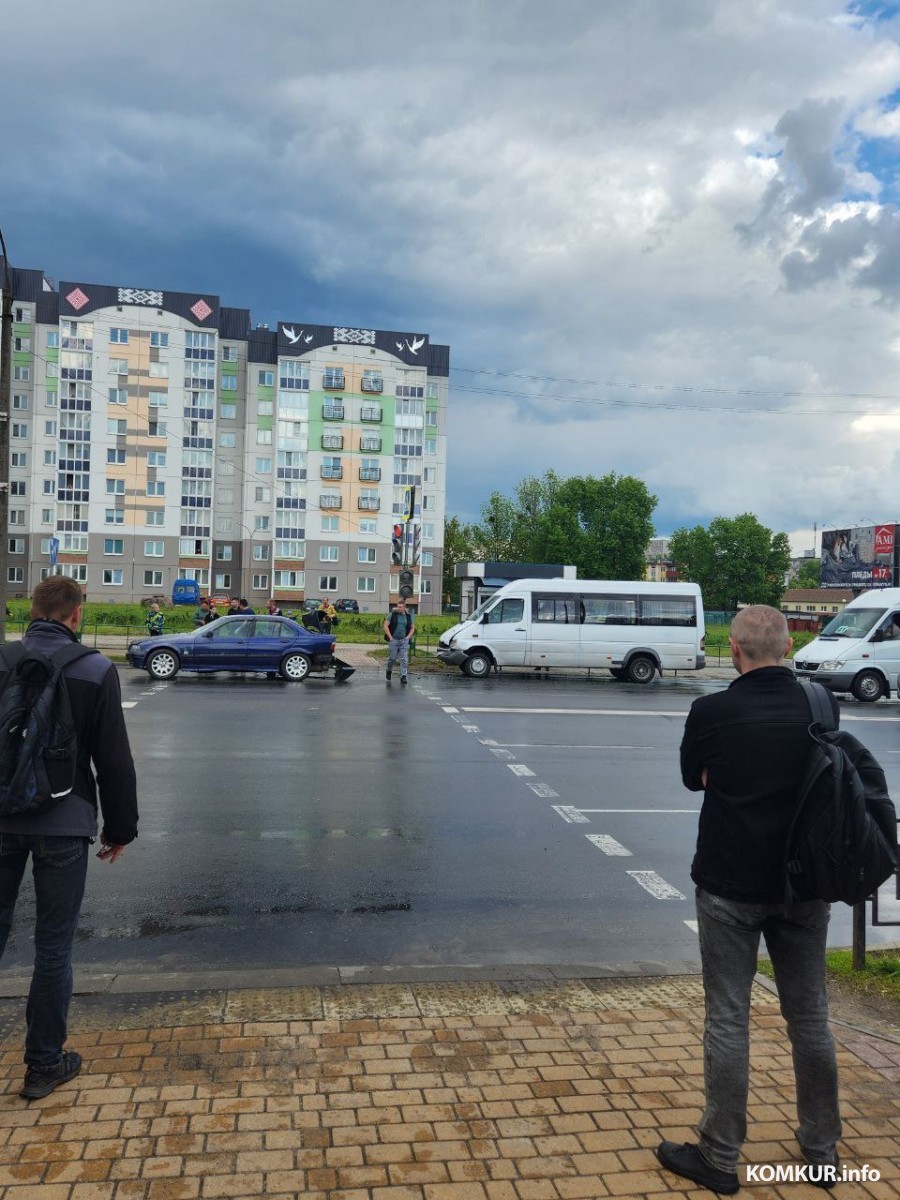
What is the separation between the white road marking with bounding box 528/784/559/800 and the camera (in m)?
9.99

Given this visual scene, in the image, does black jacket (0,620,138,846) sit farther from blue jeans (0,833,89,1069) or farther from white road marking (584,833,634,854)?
white road marking (584,833,634,854)

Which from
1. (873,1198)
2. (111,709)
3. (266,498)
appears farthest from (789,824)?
(266,498)

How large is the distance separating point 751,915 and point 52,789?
99.6 inches

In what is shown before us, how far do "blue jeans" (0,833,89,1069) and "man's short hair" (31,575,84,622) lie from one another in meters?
0.87

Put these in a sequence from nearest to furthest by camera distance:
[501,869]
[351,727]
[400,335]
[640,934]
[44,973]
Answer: [44,973]
[640,934]
[501,869]
[351,727]
[400,335]

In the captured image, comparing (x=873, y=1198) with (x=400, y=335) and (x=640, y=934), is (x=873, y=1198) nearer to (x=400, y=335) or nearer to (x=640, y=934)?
(x=640, y=934)

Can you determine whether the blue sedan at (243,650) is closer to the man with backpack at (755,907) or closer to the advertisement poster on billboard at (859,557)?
the man with backpack at (755,907)

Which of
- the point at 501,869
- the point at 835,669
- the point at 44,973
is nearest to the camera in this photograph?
the point at 44,973

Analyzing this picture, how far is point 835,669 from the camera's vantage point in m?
22.0

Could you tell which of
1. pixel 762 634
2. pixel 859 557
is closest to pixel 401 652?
pixel 762 634

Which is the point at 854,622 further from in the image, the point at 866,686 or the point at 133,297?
the point at 133,297

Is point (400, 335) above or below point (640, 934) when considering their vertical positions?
above

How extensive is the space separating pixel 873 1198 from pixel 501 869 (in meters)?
4.27

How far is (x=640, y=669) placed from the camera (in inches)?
1001
